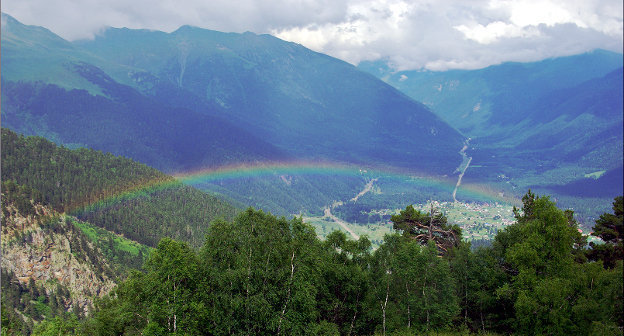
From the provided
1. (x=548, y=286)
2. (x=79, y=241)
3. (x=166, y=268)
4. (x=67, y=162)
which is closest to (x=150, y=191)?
(x=67, y=162)

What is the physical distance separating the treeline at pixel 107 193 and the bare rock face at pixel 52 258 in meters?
24.2

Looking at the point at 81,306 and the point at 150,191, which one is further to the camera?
the point at 150,191

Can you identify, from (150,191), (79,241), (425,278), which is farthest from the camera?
(150,191)

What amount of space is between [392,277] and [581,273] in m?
13.4

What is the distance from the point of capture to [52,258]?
322ft

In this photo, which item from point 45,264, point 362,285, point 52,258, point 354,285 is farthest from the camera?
point 52,258

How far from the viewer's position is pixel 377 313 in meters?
30.9

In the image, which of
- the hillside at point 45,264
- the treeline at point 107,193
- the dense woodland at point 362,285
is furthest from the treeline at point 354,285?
the treeline at point 107,193

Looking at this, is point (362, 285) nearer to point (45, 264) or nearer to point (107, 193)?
point (45, 264)

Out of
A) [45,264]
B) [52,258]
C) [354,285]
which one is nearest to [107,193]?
[52,258]

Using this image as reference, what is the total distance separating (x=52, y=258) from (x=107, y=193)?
53362 mm

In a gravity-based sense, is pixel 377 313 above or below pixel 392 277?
below

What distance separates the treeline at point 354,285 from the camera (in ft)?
84.1

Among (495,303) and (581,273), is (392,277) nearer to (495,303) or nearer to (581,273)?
(495,303)
